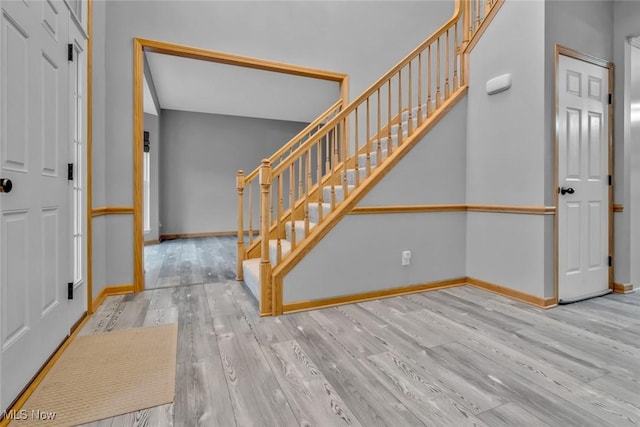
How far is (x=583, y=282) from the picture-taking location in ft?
8.96

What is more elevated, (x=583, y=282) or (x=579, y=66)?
(x=579, y=66)

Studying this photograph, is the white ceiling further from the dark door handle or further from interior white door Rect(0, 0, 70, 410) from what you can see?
the dark door handle

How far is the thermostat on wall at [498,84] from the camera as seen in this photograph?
8.99 feet

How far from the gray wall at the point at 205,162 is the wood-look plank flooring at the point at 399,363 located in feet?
14.8

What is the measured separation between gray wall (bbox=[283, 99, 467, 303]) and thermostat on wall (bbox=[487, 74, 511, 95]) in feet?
0.96

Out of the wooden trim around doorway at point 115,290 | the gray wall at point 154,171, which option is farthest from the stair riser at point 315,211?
the gray wall at point 154,171

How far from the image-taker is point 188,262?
4.30 meters

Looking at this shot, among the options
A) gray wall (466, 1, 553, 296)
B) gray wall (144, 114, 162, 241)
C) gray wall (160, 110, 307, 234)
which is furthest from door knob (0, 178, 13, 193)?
gray wall (160, 110, 307, 234)

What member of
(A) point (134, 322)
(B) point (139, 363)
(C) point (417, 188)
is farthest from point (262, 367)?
(C) point (417, 188)

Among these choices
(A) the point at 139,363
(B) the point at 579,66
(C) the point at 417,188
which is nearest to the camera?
(A) the point at 139,363

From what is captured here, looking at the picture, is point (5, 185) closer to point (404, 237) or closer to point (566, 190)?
point (404, 237)

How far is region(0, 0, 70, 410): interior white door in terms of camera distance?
1291 mm

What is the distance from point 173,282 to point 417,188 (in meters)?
2.60

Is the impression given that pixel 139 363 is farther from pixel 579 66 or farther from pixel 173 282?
pixel 579 66
